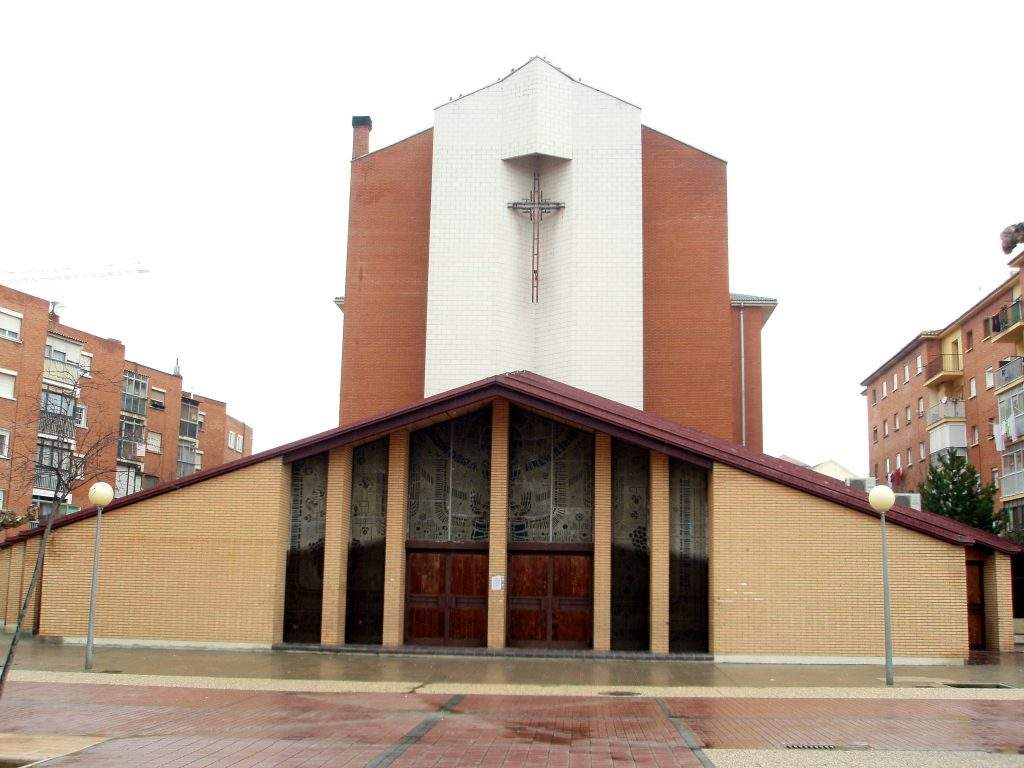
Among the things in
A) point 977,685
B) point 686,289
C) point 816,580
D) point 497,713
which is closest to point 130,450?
point 686,289

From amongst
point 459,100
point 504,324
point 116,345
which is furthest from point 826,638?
point 116,345

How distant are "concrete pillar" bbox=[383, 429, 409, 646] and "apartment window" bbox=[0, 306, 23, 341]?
3243 centimetres

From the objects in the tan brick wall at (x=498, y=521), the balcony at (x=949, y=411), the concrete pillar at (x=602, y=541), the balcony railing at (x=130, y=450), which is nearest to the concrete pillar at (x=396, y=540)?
the tan brick wall at (x=498, y=521)

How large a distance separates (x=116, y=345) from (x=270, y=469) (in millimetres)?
40820

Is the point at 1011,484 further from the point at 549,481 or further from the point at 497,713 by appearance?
the point at 497,713

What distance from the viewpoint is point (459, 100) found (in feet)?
115

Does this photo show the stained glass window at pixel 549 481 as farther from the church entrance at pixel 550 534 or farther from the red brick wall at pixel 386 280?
the red brick wall at pixel 386 280

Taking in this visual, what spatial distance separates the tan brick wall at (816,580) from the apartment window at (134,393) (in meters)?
50.2

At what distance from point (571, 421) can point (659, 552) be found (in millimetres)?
3206

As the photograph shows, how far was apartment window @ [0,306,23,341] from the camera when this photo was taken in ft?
157

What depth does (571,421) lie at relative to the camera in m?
21.7

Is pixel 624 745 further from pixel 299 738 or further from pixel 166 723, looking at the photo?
pixel 166 723

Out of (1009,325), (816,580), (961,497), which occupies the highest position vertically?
(1009,325)

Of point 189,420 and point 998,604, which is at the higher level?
point 189,420
